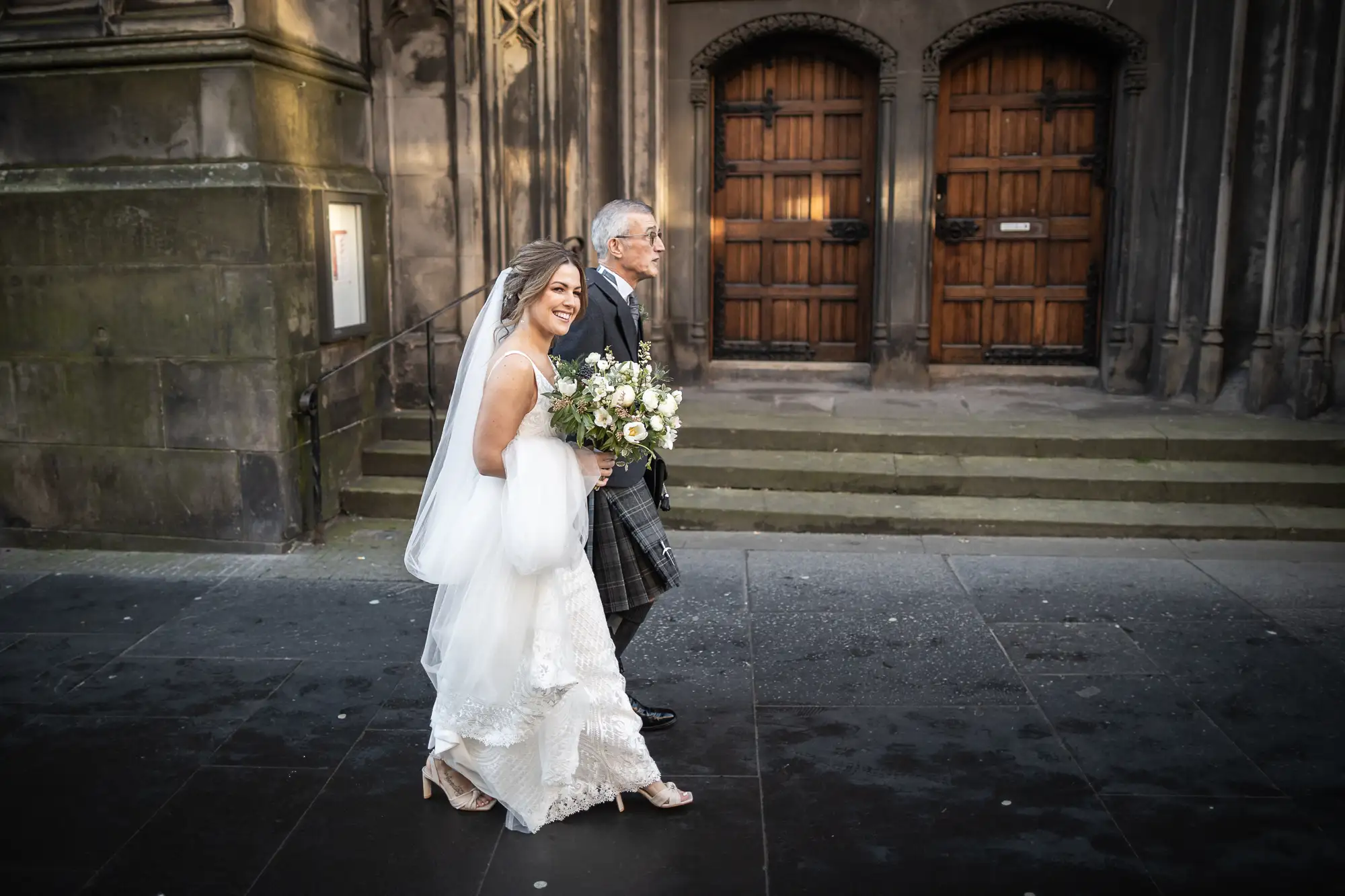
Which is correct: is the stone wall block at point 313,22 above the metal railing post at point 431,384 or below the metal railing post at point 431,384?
above

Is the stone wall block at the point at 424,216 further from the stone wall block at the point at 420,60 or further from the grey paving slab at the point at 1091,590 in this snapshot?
the grey paving slab at the point at 1091,590

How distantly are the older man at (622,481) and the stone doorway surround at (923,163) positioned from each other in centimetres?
555

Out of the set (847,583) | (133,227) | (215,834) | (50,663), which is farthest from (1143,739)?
(133,227)

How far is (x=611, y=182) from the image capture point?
366 inches

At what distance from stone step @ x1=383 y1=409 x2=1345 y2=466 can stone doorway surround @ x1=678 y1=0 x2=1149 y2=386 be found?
1319mm

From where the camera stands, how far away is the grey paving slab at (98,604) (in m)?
6.05

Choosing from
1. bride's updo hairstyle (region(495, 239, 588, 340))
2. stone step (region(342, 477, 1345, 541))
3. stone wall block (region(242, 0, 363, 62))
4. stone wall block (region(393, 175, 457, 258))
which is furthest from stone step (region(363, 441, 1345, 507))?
bride's updo hairstyle (region(495, 239, 588, 340))

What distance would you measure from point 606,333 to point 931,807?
199 cm

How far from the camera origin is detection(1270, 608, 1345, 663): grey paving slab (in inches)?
219

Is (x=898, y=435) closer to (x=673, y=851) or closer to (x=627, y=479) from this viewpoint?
(x=627, y=479)

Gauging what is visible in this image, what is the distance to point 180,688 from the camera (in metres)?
5.22

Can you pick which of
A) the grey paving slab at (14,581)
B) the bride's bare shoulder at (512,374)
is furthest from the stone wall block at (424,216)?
the bride's bare shoulder at (512,374)

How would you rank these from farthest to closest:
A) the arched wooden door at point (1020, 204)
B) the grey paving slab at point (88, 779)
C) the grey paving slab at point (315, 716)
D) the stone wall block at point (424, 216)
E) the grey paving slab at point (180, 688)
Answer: the arched wooden door at point (1020, 204)
the stone wall block at point (424, 216)
the grey paving slab at point (180, 688)
the grey paving slab at point (315, 716)
the grey paving slab at point (88, 779)

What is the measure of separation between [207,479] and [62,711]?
2525 mm
